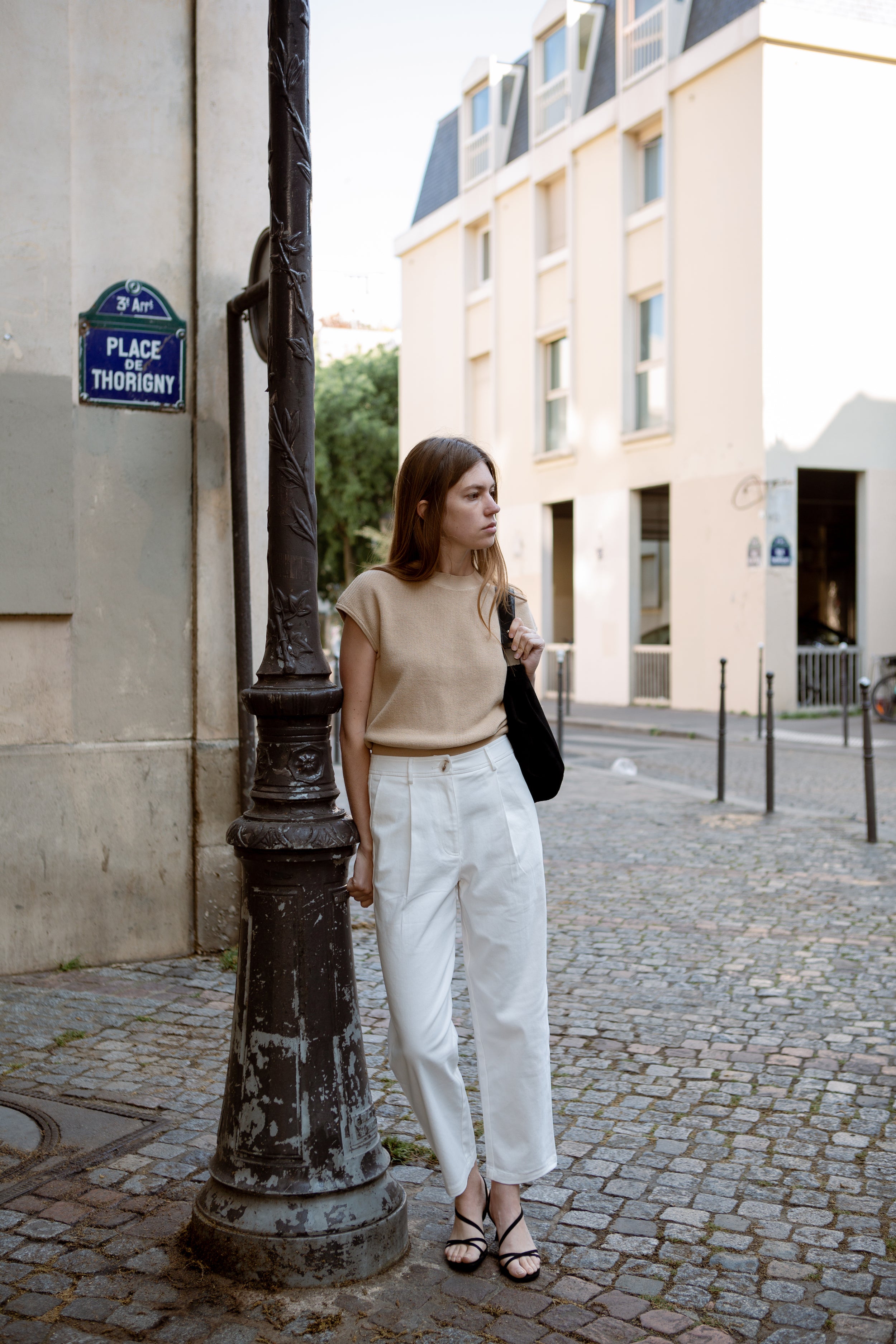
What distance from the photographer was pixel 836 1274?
2939mm

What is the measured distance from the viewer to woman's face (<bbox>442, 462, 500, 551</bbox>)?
3004mm

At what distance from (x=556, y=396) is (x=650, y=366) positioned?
3.42m

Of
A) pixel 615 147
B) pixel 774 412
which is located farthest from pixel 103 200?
pixel 615 147

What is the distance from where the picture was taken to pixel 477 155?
28.9m

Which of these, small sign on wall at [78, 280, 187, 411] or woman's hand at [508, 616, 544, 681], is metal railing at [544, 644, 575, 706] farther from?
woman's hand at [508, 616, 544, 681]

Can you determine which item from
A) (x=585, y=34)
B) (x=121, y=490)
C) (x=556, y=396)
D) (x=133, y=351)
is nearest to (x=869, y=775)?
(x=121, y=490)

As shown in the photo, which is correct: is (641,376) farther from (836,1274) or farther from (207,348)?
(836,1274)

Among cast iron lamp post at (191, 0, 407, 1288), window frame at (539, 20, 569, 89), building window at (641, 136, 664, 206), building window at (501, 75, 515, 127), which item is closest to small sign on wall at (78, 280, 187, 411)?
cast iron lamp post at (191, 0, 407, 1288)

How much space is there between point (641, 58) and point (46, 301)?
67.7 feet

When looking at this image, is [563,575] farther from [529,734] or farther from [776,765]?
[529,734]

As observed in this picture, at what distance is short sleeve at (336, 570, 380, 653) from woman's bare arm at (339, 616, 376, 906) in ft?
0.04

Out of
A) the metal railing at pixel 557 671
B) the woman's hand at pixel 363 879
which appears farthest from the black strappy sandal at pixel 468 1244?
the metal railing at pixel 557 671

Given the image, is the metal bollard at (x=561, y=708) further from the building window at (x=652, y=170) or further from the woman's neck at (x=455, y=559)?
the building window at (x=652, y=170)

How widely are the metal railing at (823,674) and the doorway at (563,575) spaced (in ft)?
22.2
